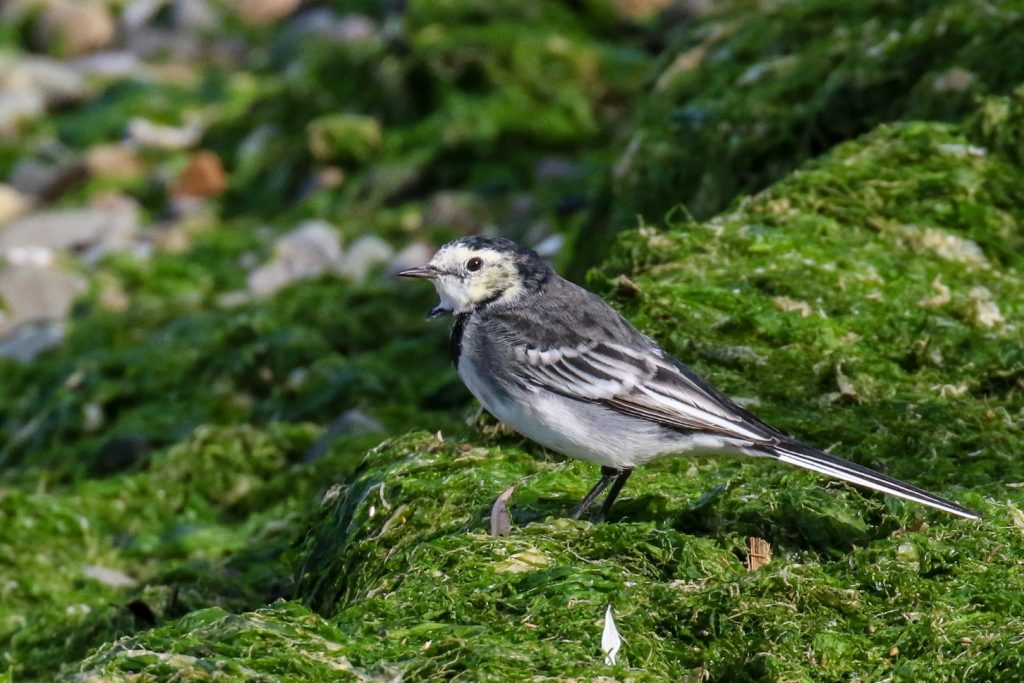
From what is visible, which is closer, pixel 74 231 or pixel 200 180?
pixel 74 231

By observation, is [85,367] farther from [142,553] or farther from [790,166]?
[790,166]

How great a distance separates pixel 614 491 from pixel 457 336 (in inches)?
39.7

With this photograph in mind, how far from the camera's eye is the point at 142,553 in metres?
8.86

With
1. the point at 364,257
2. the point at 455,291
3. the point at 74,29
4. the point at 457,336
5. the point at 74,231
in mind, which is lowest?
the point at 74,231

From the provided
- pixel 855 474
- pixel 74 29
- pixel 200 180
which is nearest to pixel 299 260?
pixel 200 180

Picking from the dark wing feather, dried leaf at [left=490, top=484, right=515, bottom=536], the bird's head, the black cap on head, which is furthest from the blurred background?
dried leaf at [left=490, top=484, right=515, bottom=536]

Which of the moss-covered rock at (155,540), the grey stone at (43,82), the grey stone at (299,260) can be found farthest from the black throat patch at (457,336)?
the grey stone at (43,82)

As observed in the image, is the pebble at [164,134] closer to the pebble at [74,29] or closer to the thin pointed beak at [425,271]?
the pebble at [74,29]

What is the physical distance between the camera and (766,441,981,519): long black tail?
5.29 metres

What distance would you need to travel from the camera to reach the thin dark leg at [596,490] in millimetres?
5879

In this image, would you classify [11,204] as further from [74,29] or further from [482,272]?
[482,272]

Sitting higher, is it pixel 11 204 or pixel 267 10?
pixel 267 10

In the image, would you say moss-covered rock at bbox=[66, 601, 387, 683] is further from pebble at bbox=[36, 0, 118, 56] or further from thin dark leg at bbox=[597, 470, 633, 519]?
pebble at bbox=[36, 0, 118, 56]

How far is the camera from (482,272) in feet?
22.1
